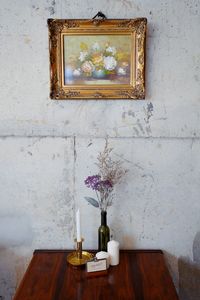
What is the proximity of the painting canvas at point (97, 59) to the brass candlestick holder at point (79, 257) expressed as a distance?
2.66ft

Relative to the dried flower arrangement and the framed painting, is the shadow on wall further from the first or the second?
the framed painting

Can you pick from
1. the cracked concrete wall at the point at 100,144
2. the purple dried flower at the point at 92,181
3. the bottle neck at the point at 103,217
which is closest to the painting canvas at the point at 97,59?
the cracked concrete wall at the point at 100,144

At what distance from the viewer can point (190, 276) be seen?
5.63ft

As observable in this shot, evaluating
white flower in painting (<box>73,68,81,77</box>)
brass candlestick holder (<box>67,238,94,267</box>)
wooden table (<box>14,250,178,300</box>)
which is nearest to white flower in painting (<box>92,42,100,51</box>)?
white flower in painting (<box>73,68,81,77</box>)

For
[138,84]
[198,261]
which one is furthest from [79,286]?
[138,84]

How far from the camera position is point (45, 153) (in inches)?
64.4

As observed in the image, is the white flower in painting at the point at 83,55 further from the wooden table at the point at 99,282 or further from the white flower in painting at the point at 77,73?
the wooden table at the point at 99,282

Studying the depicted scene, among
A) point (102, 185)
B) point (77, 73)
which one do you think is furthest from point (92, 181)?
point (77, 73)

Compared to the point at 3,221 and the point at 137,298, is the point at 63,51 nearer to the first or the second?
the point at 3,221

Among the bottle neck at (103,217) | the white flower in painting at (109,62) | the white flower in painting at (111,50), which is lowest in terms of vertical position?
the bottle neck at (103,217)

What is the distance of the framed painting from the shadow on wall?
3.01 ft

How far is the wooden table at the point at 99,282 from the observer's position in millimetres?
1272

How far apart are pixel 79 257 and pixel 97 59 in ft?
3.21

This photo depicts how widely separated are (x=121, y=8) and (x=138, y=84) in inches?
15.1
